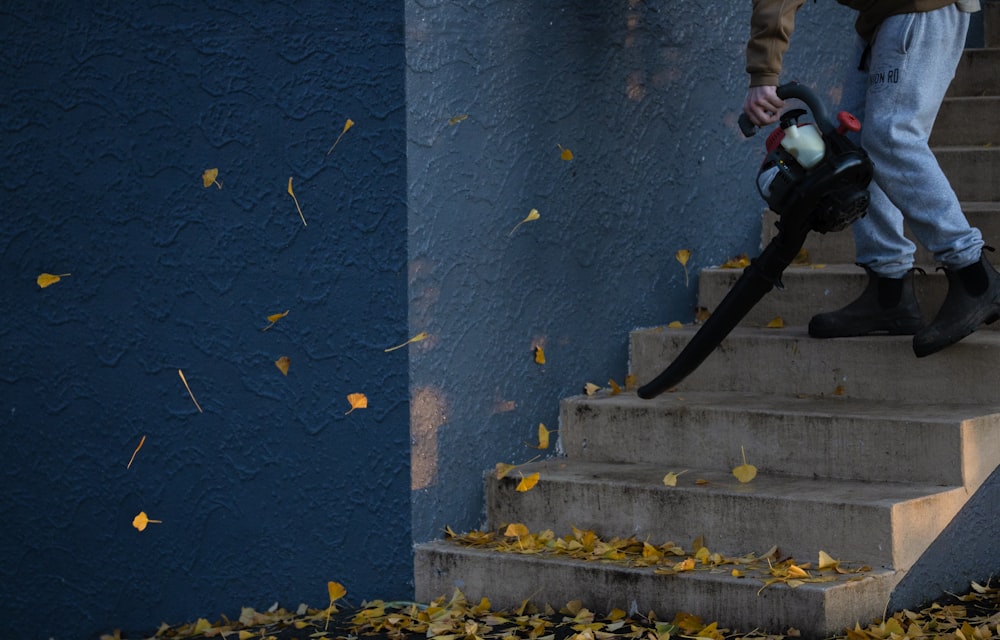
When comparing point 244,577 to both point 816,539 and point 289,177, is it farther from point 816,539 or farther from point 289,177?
point 816,539

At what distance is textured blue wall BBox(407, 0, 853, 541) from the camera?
409 centimetres

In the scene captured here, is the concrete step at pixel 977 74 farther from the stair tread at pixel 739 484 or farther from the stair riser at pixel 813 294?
the stair tread at pixel 739 484

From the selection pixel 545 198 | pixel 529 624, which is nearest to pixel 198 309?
pixel 545 198

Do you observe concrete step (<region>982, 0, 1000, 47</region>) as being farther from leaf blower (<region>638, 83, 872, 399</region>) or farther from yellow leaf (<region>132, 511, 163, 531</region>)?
yellow leaf (<region>132, 511, 163, 531</region>)

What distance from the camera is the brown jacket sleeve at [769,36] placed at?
13.0 feet

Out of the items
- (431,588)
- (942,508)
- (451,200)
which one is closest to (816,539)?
(942,508)

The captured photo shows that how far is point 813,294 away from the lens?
4730 millimetres

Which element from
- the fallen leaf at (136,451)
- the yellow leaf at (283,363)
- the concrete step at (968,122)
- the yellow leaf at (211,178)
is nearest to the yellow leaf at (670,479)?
the yellow leaf at (283,363)

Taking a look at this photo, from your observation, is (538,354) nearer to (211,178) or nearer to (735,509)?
(735,509)

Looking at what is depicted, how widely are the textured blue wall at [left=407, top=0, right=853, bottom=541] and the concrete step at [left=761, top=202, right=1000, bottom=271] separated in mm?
333

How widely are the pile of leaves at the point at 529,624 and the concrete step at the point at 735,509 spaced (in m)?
0.21

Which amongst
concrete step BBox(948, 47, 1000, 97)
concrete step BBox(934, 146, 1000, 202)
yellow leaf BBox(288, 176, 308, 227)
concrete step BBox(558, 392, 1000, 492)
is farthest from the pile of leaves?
concrete step BBox(948, 47, 1000, 97)

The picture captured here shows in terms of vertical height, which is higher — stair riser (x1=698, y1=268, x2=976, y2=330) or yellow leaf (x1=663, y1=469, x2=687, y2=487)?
stair riser (x1=698, y1=268, x2=976, y2=330)

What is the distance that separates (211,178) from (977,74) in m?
3.63
